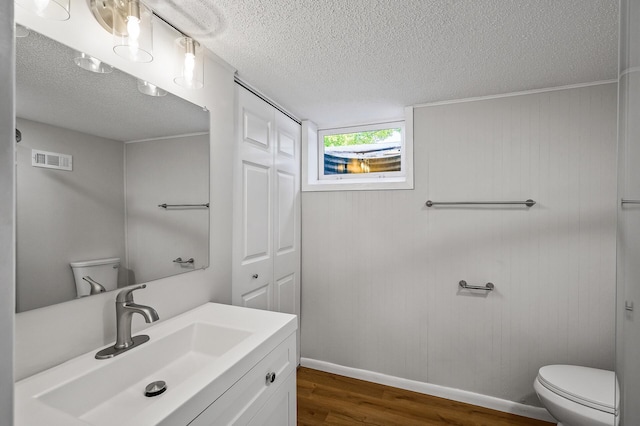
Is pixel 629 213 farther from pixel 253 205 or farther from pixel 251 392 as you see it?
pixel 253 205

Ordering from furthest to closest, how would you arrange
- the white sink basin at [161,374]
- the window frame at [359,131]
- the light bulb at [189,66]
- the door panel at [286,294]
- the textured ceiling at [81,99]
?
the window frame at [359,131], the door panel at [286,294], the light bulb at [189,66], the textured ceiling at [81,99], the white sink basin at [161,374]

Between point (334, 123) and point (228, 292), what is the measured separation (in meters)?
1.68

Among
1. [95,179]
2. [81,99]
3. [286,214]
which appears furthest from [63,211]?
[286,214]

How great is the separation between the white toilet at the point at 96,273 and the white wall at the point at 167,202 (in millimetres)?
63

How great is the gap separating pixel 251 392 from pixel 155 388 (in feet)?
1.05

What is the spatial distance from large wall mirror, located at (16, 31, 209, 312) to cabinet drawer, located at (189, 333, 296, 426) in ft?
1.90

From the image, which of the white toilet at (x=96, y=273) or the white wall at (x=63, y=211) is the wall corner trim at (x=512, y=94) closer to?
the white wall at (x=63, y=211)

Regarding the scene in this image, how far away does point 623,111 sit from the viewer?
306 mm

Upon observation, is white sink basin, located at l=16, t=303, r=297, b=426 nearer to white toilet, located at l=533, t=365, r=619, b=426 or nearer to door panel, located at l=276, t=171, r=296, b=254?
door panel, located at l=276, t=171, r=296, b=254

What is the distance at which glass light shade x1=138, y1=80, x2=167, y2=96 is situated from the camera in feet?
4.03

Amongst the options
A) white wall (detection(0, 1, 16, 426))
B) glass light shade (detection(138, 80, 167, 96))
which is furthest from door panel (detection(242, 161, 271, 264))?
white wall (detection(0, 1, 16, 426))

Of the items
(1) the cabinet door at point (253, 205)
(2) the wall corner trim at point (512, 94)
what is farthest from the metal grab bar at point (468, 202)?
(1) the cabinet door at point (253, 205)

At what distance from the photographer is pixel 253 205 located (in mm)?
1958

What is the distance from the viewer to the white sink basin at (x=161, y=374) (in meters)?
0.78
